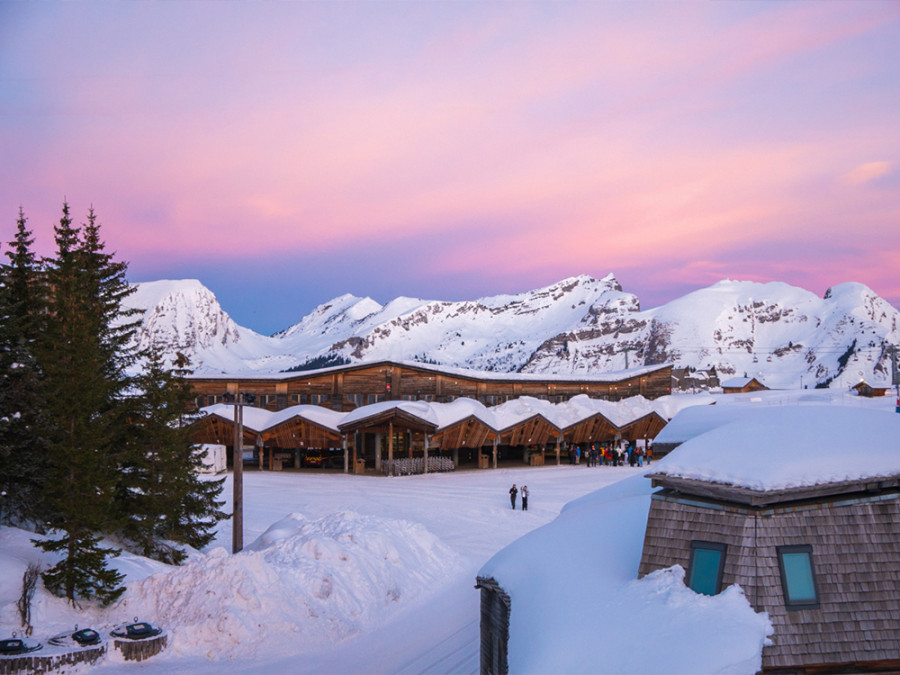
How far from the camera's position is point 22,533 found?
17.6 m

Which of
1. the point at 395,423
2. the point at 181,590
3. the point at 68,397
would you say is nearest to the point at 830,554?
the point at 181,590

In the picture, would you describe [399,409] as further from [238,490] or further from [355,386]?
[238,490]

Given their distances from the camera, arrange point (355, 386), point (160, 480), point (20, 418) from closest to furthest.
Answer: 1. point (20, 418)
2. point (160, 480)
3. point (355, 386)

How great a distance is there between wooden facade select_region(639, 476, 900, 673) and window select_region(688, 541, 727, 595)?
2.2 inches

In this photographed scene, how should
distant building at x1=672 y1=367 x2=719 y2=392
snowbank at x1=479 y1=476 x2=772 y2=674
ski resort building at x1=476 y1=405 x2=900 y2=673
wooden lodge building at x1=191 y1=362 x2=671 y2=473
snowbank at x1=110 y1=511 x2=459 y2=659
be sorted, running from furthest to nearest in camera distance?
distant building at x1=672 y1=367 x2=719 y2=392
wooden lodge building at x1=191 y1=362 x2=671 y2=473
snowbank at x1=110 y1=511 x2=459 y2=659
ski resort building at x1=476 y1=405 x2=900 y2=673
snowbank at x1=479 y1=476 x2=772 y2=674

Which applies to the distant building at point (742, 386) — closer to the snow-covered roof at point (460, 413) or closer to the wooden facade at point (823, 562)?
the snow-covered roof at point (460, 413)

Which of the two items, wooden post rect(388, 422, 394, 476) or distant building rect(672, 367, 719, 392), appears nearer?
wooden post rect(388, 422, 394, 476)

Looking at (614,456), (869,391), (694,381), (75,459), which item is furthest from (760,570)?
(694,381)

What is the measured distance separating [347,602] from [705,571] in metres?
10.4

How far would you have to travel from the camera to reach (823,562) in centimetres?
809

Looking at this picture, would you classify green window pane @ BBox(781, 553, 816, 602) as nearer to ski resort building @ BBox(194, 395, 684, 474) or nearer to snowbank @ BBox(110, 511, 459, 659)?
snowbank @ BBox(110, 511, 459, 659)

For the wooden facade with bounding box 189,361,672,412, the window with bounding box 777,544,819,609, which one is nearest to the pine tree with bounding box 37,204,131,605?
the window with bounding box 777,544,819,609

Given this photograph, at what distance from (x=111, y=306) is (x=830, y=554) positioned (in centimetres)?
2270

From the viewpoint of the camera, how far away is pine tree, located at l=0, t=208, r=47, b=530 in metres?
16.8
